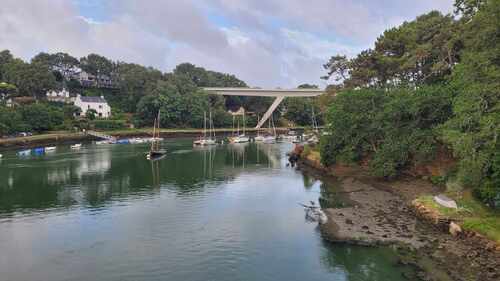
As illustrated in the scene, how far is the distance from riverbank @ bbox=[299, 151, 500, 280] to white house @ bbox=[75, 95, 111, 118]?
305ft

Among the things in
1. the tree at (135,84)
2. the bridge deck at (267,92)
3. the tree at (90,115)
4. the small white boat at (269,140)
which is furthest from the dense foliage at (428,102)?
the tree at (135,84)

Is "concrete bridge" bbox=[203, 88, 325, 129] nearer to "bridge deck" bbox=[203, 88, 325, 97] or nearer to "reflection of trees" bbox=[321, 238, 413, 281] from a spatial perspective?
"bridge deck" bbox=[203, 88, 325, 97]

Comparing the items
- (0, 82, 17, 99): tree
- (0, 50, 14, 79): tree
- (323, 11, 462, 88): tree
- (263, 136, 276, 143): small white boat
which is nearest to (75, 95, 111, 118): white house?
(0, 82, 17, 99): tree

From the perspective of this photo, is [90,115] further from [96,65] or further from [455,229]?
[455,229]

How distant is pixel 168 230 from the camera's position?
2773cm

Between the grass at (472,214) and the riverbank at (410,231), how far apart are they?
0.45 meters

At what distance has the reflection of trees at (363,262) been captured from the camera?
20266 millimetres

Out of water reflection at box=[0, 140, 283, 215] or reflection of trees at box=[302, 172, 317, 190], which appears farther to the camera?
reflection of trees at box=[302, 172, 317, 190]

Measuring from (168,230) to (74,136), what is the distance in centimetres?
7467

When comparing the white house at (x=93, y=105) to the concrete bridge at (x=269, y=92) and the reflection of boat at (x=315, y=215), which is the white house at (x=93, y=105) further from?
the reflection of boat at (x=315, y=215)

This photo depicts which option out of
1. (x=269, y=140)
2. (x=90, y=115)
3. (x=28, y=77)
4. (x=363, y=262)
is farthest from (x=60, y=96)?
(x=363, y=262)

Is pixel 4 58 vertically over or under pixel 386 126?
over

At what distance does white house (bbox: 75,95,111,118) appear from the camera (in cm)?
11525

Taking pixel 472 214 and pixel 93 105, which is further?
pixel 93 105
